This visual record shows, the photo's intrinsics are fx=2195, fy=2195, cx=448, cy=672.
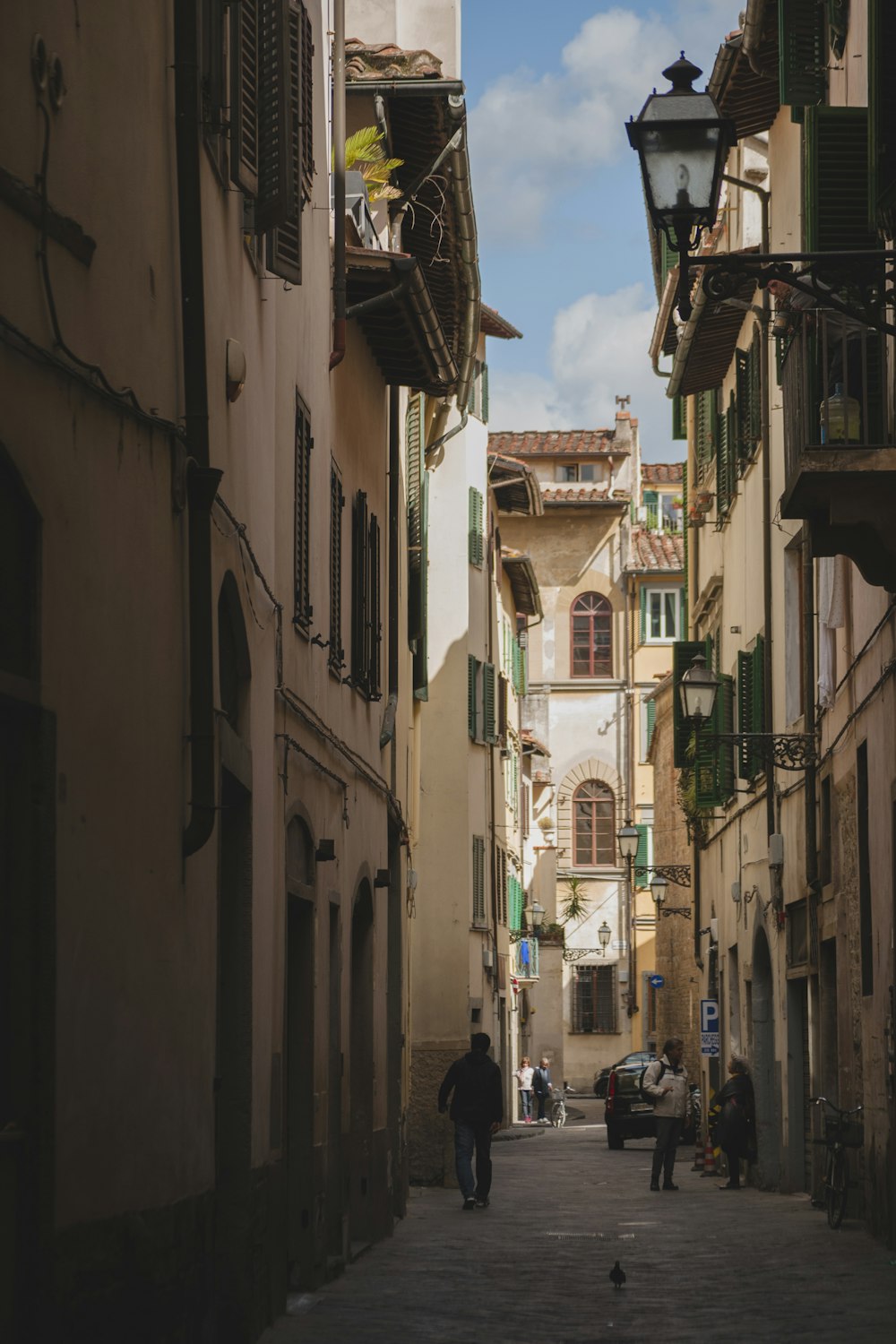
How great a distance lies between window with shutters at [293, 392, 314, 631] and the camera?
510 inches

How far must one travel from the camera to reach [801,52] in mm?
17797

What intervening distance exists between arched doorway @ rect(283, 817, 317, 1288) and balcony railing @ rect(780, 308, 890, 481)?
3.75 meters

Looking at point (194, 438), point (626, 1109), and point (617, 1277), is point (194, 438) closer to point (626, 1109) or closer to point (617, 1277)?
point (617, 1277)

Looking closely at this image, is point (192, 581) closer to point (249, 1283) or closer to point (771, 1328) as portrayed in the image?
point (249, 1283)

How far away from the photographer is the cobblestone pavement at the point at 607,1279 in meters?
10.9

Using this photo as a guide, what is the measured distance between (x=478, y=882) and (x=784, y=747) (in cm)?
1532

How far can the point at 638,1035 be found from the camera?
63094 mm

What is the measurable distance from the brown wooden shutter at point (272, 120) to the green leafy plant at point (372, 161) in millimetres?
5187

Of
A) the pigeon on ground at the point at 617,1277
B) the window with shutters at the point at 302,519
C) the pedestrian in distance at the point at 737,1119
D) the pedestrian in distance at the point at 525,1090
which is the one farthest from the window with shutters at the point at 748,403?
the pedestrian in distance at the point at 525,1090

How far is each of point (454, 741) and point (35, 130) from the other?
24.1 meters

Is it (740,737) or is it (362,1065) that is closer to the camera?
(362,1065)

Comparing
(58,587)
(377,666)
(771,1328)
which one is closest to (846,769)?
(377,666)

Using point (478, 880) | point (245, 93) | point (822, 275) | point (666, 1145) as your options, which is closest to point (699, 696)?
point (666, 1145)

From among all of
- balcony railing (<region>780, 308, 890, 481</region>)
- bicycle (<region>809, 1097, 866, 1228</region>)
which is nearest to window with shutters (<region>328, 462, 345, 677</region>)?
balcony railing (<region>780, 308, 890, 481</region>)
